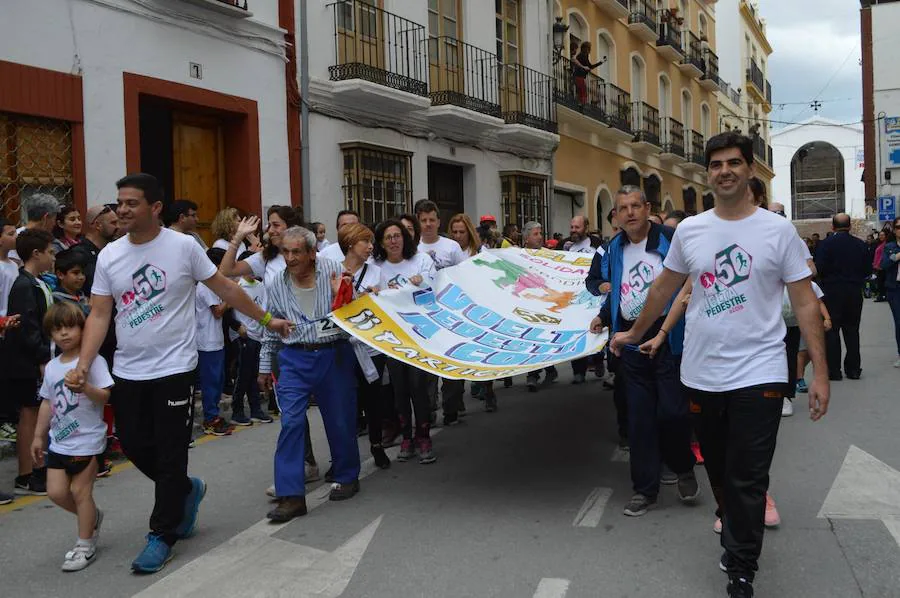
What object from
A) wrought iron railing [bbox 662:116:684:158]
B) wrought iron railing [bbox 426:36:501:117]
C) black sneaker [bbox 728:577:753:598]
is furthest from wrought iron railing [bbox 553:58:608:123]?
black sneaker [bbox 728:577:753:598]

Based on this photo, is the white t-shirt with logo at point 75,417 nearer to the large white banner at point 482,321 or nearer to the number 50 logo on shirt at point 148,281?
the number 50 logo on shirt at point 148,281

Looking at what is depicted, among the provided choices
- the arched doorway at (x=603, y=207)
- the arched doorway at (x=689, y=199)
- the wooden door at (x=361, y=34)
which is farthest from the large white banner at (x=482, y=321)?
the arched doorway at (x=689, y=199)

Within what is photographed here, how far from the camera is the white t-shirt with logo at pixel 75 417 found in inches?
184

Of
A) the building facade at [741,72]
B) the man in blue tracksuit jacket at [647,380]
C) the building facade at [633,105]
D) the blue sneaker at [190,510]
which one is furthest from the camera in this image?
the building facade at [741,72]

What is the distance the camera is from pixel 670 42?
29.5 m

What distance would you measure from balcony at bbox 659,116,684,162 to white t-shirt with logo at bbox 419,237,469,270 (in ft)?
72.9

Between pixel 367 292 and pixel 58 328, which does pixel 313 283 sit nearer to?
pixel 367 292

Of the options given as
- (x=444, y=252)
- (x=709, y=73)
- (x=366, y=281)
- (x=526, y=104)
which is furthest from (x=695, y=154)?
(x=366, y=281)

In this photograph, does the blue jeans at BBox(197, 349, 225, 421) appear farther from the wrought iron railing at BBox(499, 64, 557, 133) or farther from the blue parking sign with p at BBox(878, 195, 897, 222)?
the blue parking sign with p at BBox(878, 195, 897, 222)

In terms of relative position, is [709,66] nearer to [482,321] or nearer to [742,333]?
[482,321]

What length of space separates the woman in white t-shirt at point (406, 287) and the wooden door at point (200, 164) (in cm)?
610

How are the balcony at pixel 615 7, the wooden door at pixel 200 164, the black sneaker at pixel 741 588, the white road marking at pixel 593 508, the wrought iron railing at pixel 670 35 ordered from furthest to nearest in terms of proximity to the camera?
1. the wrought iron railing at pixel 670 35
2. the balcony at pixel 615 7
3. the wooden door at pixel 200 164
4. the white road marking at pixel 593 508
5. the black sneaker at pixel 741 588

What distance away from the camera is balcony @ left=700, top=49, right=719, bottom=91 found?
3469cm

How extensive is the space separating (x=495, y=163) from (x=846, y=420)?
39.7ft
